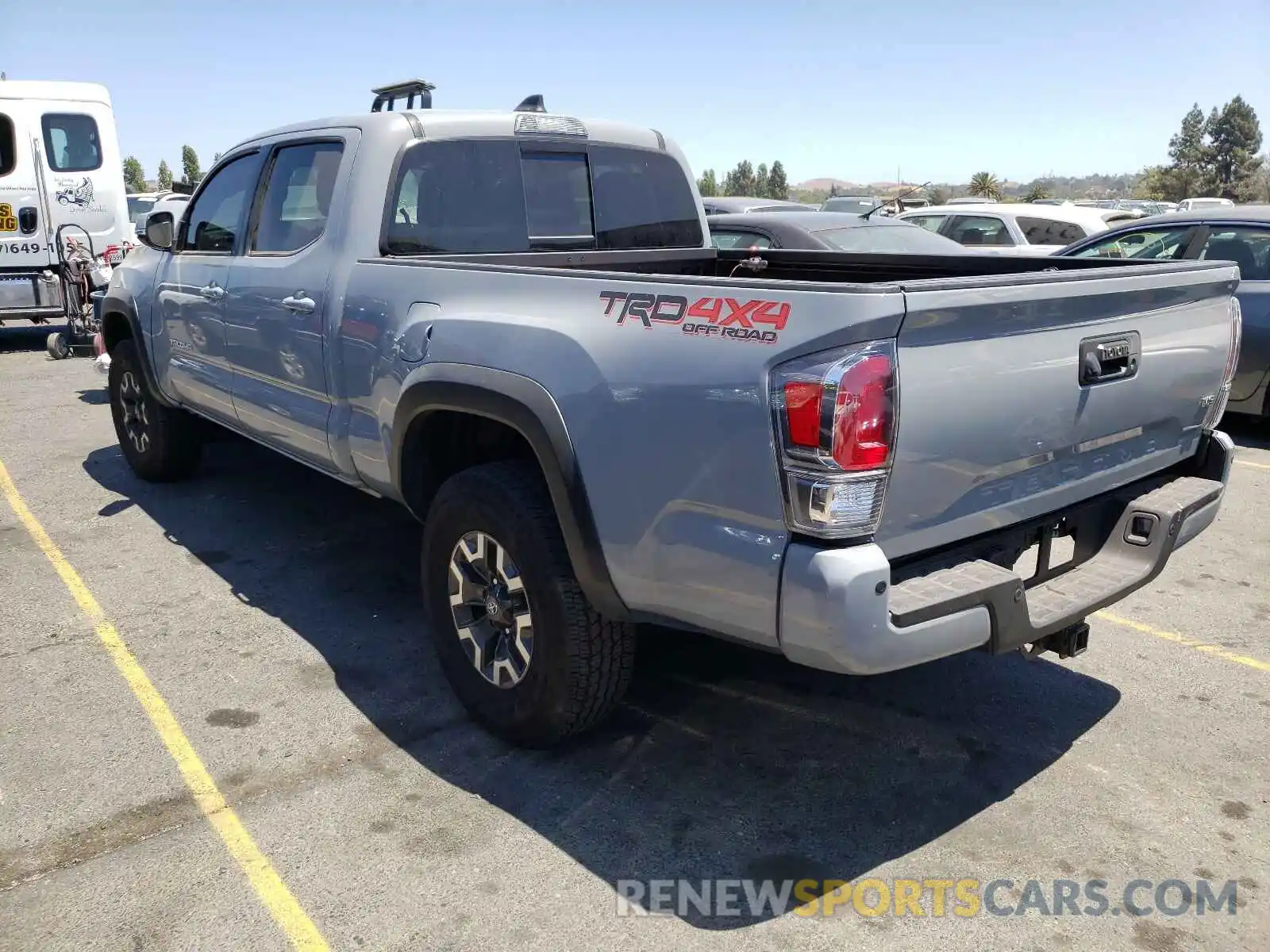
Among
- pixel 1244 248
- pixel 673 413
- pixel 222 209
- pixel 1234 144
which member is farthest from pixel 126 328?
pixel 1234 144

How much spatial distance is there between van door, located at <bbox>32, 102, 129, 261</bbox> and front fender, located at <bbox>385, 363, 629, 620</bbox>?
11.3m

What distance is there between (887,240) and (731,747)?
602 centimetres

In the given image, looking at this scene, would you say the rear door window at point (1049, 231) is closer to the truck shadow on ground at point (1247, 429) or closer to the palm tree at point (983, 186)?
the truck shadow on ground at point (1247, 429)

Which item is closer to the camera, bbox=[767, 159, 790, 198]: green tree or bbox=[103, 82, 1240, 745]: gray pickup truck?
bbox=[103, 82, 1240, 745]: gray pickup truck

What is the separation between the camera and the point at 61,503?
20.1ft

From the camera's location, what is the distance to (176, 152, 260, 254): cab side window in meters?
4.85

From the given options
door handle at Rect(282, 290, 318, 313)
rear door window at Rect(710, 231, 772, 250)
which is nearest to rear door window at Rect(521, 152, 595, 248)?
door handle at Rect(282, 290, 318, 313)

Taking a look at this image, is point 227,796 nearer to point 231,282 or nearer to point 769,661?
point 769,661

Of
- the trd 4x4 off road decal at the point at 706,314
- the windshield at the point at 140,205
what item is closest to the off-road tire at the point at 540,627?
the trd 4x4 off road decal at the point at 706,314

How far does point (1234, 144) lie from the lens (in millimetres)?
80688

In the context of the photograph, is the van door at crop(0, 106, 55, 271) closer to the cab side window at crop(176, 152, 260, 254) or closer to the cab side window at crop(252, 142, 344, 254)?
the cab side window at crop(176, 152, 260, 254)

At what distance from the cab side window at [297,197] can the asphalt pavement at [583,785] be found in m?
1.59

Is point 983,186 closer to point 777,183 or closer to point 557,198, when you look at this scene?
point 777,183

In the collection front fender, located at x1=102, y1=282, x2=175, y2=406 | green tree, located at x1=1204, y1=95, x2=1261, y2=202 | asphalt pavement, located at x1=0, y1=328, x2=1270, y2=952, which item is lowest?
asphalt pavement, located at x1=0, y1=328, x2=1270, y2=952
